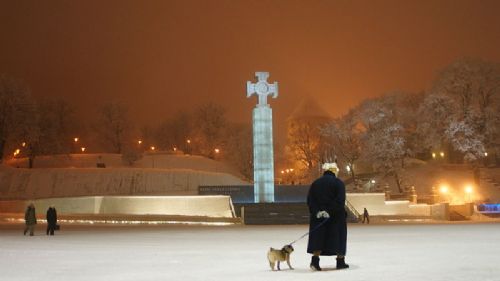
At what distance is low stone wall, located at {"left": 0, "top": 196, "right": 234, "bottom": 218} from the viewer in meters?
38.1

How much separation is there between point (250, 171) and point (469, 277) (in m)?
70.4

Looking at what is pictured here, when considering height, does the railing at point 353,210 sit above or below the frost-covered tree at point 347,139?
below

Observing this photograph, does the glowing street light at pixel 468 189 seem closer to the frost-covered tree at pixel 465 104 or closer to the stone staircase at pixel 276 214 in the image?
the frost-covered tree at pixel 465 104

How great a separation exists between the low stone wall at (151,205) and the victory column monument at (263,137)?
2.82 meters

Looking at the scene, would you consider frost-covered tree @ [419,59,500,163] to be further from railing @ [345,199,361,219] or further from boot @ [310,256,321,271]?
boot @ [310,256,321,271]

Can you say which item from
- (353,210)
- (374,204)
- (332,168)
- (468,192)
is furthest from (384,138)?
(332,168)

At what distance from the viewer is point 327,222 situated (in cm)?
1012

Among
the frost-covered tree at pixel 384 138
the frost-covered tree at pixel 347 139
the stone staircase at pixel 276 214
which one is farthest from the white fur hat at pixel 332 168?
the frost-covered tree at pixel 347 139

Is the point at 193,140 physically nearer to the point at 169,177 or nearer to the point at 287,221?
the point at 169,177

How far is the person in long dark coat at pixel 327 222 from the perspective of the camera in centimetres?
996

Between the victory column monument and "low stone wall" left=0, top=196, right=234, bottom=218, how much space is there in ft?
9.25

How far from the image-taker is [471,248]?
535 inches

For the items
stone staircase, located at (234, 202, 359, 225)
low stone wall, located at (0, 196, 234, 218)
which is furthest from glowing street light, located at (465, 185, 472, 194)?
low stone wall, located at (0, 196, 234, 218)

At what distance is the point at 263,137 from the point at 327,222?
98.2 ft
